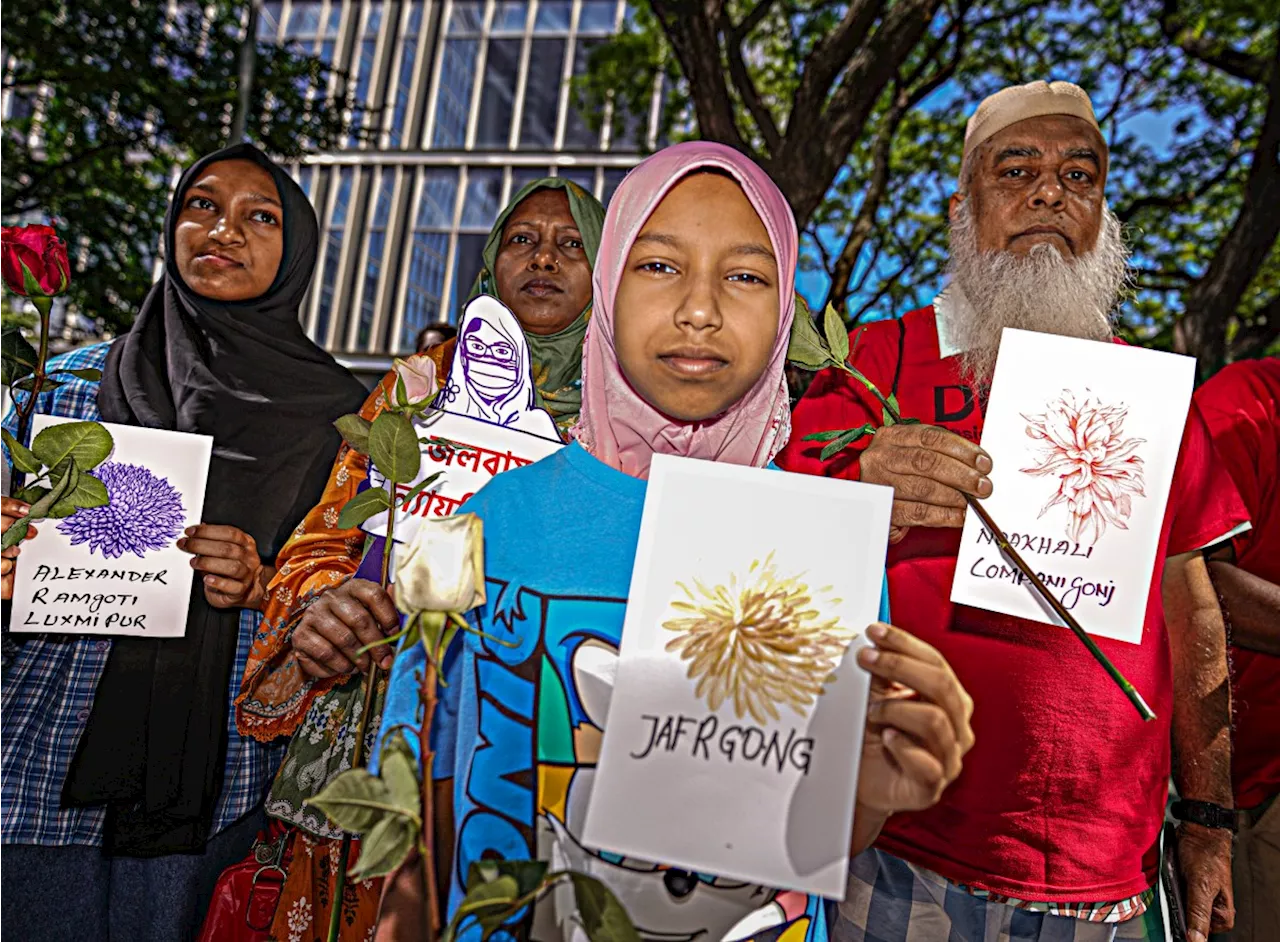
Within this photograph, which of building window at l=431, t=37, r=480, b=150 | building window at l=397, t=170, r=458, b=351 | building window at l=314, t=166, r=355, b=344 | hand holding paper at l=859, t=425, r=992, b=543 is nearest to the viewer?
hand holding paper at l=859, t=425, r=992, b=543

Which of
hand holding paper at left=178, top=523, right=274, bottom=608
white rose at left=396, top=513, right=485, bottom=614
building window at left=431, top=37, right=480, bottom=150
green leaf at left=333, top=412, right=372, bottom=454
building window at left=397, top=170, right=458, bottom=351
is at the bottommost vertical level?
hand holding paper at left=178, top=523, right=274, bottom=608

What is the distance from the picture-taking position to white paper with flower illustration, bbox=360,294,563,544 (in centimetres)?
172

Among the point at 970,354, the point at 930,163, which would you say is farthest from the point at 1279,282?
the point at 970,354

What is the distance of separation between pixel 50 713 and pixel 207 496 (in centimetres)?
59

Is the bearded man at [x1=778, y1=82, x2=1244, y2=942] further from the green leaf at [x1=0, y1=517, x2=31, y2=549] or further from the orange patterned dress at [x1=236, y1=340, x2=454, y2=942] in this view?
the green leaf at [x1=0, y1=517, x2=31, y2=549]

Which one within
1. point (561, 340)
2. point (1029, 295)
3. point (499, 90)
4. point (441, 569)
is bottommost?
point (441, 569)

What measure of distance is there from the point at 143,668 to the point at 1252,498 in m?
2.67

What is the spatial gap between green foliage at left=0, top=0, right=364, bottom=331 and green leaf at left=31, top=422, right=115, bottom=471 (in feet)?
24.3

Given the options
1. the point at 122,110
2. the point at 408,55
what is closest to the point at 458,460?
the point at 122,110

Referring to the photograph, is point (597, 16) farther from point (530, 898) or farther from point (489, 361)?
point (530, 898)

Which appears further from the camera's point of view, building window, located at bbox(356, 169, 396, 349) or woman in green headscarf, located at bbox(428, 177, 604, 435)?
building window, located at bbox(356, 169, 396, 349)

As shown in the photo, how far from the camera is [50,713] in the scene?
2.29 m

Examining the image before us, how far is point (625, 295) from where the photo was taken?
1386mm

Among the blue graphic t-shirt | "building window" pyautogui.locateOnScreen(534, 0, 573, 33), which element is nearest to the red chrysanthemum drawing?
the blue graphic t-shirt
